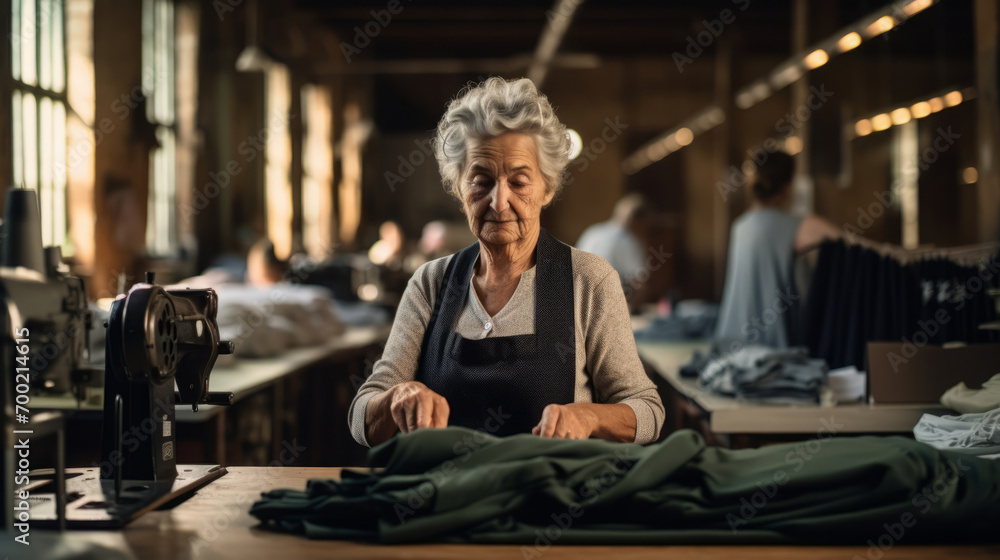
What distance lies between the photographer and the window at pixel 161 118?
25.1 ft

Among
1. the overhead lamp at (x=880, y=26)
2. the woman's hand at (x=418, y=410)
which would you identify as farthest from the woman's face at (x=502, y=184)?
the overhead lamp at (x=880, y=26)

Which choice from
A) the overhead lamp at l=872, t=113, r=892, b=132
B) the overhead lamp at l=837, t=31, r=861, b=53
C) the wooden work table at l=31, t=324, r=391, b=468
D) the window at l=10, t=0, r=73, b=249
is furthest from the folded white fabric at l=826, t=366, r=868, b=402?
the overhead lamp at l=872, t=113, r=892, b=132

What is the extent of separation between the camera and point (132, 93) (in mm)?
6934

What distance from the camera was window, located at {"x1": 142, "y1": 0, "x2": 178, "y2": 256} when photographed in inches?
301

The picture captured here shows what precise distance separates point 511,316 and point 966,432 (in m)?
1.08

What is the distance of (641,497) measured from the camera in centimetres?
137

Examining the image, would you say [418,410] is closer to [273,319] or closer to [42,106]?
[273,319]

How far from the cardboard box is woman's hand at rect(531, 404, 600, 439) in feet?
4.60

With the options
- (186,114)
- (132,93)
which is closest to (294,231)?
(186,114)

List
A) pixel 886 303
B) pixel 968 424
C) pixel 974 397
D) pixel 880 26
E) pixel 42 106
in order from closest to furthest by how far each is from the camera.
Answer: pixel 968 424, pixel 974 397, pixel 886 303, pixel 880 26, pixel 42 106

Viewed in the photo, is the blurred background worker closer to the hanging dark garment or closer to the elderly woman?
the hanging dark garment

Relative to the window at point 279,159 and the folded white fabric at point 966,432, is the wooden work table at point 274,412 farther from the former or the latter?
the window at point 279,159

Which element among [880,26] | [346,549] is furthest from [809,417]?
[880,26]

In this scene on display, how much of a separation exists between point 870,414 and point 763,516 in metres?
1.65
